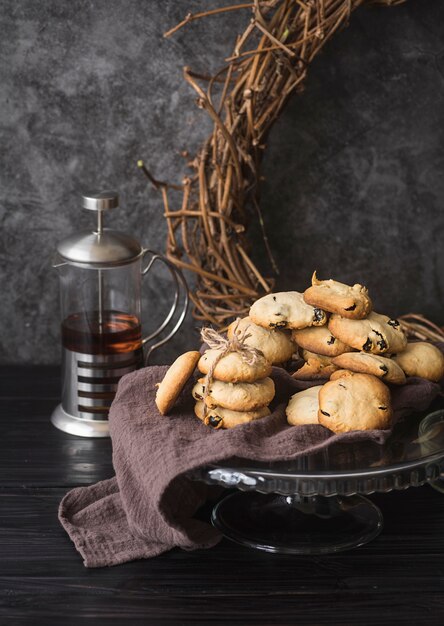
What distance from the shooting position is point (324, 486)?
3.07 feet

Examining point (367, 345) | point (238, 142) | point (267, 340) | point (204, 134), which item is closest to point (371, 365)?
point (367, 345)

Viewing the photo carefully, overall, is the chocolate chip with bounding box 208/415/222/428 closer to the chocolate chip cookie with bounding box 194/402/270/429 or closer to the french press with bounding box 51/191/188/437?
the chocolate chip cookie with bounding box 194/402/270/429

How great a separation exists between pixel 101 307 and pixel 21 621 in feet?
1.92

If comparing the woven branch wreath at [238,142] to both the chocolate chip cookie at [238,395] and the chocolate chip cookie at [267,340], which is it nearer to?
the chocolate chip cookie at [267,340]

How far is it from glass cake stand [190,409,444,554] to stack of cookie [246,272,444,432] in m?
0.04

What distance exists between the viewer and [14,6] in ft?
4.91

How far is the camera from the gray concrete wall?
1493 millimetres

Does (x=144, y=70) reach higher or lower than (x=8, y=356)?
higher

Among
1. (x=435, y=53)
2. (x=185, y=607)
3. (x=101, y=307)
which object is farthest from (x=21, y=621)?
(x=435, y=53)

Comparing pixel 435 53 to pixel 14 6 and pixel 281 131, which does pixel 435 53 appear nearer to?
pixel 281 131

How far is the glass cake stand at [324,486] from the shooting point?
3.08 ft

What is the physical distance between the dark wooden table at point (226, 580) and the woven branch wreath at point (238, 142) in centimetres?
44

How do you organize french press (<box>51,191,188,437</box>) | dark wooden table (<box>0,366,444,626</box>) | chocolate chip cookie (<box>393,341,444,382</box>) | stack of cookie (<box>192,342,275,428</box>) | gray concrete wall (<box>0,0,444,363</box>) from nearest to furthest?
dark wooden table (<box>0,366,444,626</box>) → stack of cookie (<box>192,342,275,428</box>) → chocolate chip cookie (<box>393,341,444,382</box>) → french press (<box>51,191,188,437</box>) → gray concrete wall (<box>0,0,444,363</box>)

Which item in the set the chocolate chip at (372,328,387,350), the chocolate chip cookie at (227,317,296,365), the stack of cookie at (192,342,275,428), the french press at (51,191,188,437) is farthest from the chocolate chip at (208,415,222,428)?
the french press at (51,191,188,437)
